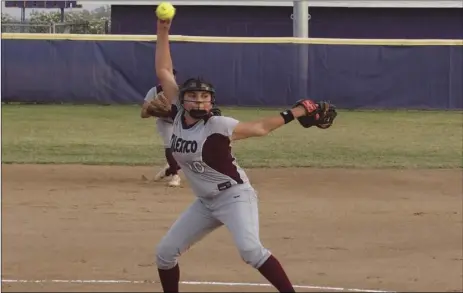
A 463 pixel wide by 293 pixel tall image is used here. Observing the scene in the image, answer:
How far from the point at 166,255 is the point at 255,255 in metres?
0.64

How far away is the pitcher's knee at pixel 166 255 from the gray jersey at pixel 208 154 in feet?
1.26

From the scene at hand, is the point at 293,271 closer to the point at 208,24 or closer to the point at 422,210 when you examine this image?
the point at 422,210

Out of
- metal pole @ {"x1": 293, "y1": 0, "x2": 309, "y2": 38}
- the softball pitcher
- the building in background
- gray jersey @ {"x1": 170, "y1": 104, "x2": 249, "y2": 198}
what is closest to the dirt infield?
the softball pitcher

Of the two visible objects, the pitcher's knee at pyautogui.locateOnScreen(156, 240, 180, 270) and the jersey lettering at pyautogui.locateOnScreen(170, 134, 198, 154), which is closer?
the jersey lettering at pyautogui.locateOnScreen(170, 134, 198, 154)

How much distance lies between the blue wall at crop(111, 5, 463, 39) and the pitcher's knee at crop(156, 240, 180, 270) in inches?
1130

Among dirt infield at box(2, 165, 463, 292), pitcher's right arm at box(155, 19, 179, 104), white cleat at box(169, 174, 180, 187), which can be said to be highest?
pitcher's right arm at box(155, 19, 179, 104)

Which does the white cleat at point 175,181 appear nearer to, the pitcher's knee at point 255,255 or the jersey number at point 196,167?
the jersey number at point 196,167

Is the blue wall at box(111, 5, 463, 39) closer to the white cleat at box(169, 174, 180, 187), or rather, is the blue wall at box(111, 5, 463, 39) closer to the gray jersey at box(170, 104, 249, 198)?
the white cleat at box(169, 174, 180, 187)

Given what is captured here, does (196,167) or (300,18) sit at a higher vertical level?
(300,18)

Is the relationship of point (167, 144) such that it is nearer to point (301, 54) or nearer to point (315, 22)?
point (301, 54)

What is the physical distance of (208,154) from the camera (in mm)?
5922

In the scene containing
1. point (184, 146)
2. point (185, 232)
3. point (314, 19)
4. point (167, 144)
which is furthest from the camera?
point (314, 19)

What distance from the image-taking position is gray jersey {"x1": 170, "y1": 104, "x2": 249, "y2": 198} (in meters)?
5.90

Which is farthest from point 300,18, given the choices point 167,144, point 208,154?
point 208,154
